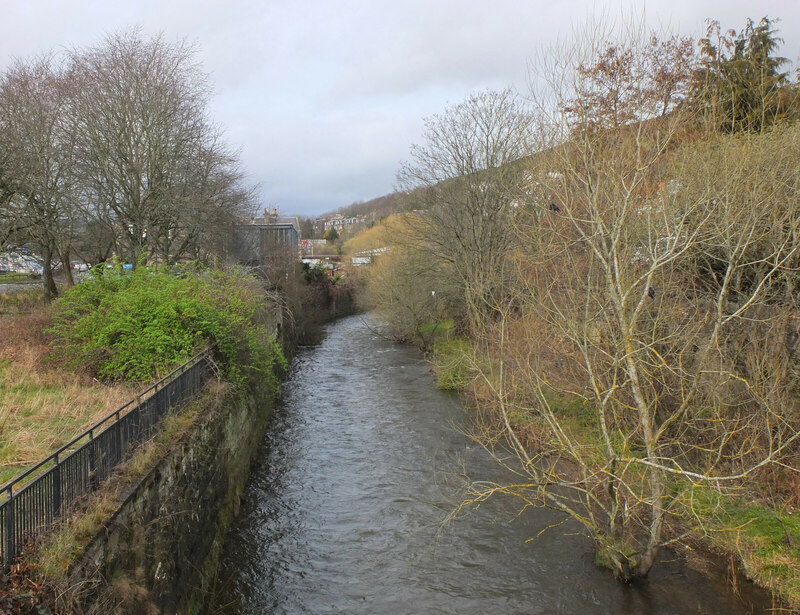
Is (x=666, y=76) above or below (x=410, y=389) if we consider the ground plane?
above

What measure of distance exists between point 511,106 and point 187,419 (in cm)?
1914

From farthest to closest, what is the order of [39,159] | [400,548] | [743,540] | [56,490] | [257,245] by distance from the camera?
[257,245] < [39,159] < [400,548] < [743,540] < [56,490]

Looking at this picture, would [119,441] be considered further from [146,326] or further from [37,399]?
[146,326]

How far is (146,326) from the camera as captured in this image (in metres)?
12.5

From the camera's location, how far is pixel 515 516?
35.4 feet

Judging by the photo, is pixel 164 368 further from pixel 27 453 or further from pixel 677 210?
pixel 677 210

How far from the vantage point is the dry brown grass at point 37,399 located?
802cm

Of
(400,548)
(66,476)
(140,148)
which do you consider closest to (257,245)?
(140,148)

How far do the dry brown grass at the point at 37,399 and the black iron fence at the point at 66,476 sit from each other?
91 centimetres

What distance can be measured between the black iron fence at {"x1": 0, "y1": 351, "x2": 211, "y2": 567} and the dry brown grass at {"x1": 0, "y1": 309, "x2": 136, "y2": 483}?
915 millimetres

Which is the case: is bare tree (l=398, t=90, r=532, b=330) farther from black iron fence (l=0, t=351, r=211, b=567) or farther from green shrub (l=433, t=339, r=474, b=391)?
black iron fence (l=0, t=351, r=211, b=567)

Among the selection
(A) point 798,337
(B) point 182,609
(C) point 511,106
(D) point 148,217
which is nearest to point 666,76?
(A) point 798,337

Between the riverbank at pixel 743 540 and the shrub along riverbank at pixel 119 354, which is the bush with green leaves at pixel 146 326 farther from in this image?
the riverbank at pixel 743 540

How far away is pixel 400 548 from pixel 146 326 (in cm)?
706
